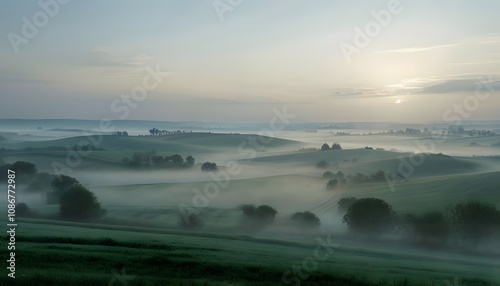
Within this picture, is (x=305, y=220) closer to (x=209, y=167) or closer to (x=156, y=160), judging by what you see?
(x=209, y=167)

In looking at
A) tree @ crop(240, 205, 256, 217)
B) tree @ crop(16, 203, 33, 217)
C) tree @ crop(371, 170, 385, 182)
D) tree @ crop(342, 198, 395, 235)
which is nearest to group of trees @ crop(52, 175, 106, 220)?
tree @ crop(16, 203, 33, 217)

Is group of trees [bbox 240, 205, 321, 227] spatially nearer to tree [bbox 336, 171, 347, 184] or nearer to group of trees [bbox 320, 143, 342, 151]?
tree [bbox 336, 171, 347, 184]

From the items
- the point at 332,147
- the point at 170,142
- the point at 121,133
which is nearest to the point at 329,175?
the point at 332,147

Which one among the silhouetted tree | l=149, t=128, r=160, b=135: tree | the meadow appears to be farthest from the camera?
l=149, t=128, r=160, b=135: tree

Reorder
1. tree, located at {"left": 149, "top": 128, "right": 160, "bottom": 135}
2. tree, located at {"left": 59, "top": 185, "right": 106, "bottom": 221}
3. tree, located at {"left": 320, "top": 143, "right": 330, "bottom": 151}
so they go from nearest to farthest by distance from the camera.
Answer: tree, located at {"left": 59, "top": 185, "right": 106, "bottom": 221} < tree, located at {"left": 320, "top": 143, "right": 330, "bottom": 151} < tree, located at {"left": 149, "top": 128, "right": 160, "bottom": 135}

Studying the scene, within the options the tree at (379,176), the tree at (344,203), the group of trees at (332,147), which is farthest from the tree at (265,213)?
the group of trees at (332,147)

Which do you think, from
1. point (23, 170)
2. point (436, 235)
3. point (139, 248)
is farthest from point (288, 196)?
point (139, 248)

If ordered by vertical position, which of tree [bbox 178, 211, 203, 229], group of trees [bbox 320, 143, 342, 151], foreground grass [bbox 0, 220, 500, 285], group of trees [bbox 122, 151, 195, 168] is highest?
group of trees [bbox 320, 143, 342, 151]
